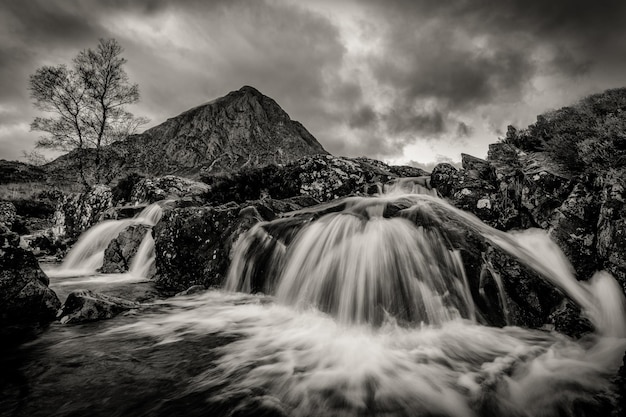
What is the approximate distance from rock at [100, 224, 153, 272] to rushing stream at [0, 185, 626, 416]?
4130mm

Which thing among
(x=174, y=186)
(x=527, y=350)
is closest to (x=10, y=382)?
(x=527, y=350)

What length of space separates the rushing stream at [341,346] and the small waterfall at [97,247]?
400 cm

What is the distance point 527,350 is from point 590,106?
7.71 meters

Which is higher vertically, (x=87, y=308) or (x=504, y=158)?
(x=504, y=158)

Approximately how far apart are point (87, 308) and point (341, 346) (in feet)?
14.6

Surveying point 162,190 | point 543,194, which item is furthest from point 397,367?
point 162,190

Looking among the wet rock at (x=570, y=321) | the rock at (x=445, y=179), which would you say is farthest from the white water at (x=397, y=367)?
the rock at (x=445, y=179)

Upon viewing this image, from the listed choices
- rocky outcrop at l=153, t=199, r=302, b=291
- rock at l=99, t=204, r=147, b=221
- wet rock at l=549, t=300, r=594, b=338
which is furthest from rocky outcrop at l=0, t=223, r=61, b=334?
rock at l=99, t=204, r=147, b=221

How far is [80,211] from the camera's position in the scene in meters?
14.9

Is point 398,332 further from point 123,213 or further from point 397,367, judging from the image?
point 123,213

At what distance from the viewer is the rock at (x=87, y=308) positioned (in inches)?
192

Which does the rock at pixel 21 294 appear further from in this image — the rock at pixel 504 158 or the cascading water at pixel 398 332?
the rock at pixel 504 158

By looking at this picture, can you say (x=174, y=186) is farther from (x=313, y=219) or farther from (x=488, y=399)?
(x=488, y=399)

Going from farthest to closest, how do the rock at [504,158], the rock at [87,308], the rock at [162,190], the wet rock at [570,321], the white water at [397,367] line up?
the rock at [162,190] → the rock at [504,158] → the rock at [87,308] → the wet rock at [570,321] → the white water at [397,367]
